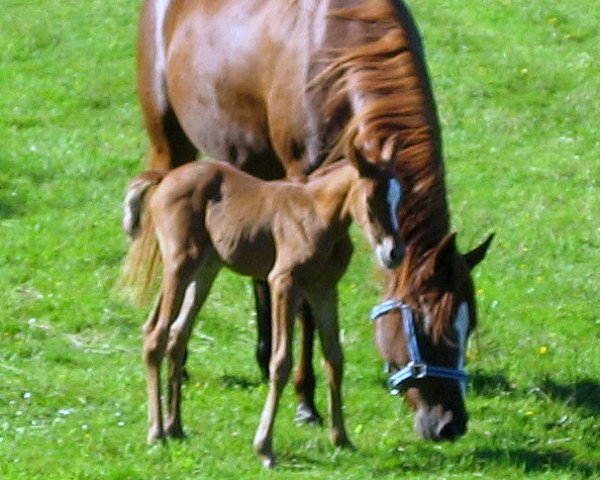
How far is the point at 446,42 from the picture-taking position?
1511cm

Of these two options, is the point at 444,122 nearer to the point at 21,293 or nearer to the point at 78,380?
the point at 21,293

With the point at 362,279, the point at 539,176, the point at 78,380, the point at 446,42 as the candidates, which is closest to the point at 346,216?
the point at 78,380

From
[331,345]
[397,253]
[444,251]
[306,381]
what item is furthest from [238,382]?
[397,253]

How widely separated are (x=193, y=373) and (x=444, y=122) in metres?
5.65

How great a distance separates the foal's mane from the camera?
639 cm

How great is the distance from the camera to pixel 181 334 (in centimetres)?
673

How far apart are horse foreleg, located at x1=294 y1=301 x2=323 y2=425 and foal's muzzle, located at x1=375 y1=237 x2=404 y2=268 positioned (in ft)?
5.09

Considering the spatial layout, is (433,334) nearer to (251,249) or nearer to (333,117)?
(251,249)

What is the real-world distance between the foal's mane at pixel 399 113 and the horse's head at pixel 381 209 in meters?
0.11

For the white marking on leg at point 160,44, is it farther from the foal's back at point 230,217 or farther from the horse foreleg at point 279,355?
the horse foreleg at point 279,355

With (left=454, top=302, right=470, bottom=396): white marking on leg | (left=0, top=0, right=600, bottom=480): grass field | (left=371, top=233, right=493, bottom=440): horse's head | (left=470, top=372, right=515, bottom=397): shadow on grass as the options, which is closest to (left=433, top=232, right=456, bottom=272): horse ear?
(left=371, top=233, right=493, bottom=440): horse's head

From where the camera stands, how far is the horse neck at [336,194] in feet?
→ 20.3

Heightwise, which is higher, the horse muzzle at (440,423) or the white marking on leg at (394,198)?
the white marking on leg at (394,198)

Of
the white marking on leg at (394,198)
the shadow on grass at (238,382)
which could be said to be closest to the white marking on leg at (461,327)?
the white marking on leg at (394,198)
